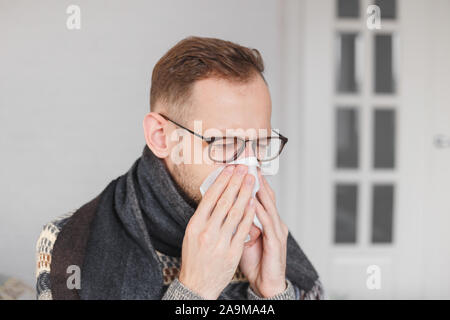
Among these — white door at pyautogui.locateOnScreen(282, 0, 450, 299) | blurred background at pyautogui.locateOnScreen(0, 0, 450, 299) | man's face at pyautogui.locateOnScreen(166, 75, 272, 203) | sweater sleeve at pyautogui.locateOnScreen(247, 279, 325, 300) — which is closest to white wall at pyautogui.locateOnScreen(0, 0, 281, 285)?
man's face at pyautogui.locateOnScreen(166, 75, 272, 203)

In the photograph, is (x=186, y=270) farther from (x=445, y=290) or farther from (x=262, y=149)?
(x=445, y=290)

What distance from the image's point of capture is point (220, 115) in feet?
2.60

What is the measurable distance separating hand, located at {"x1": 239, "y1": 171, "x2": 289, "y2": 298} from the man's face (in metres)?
0.11

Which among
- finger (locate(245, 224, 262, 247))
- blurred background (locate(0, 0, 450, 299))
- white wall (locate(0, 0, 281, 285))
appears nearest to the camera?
finger (locate(245, 224, 262, 247))

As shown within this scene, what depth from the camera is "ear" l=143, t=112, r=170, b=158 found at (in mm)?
858

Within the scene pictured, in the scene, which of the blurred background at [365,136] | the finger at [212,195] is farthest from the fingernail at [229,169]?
the blurred background at [365,136]

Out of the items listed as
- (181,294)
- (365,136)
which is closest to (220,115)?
(181,294)

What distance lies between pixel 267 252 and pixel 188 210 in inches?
7.5

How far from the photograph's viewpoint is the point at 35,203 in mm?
946

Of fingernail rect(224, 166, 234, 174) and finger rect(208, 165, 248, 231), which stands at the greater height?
fingernail rect(224, 166, 234, 174)

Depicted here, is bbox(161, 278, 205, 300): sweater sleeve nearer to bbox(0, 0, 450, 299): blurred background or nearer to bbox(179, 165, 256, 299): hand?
bbox(179, 165, 256, 299): hand

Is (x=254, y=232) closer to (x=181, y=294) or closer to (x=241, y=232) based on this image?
(x=241, y=232)

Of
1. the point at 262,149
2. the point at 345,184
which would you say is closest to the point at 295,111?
the point at 345,184
